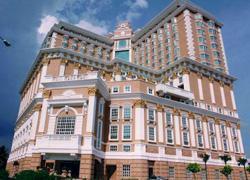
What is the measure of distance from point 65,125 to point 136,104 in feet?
47.2

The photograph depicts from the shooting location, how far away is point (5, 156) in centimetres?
8381

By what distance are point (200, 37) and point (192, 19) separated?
6310 millimetres

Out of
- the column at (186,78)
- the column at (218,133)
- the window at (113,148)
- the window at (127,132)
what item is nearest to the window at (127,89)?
the window at (127,132)

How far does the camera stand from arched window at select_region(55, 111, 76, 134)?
3997 cm

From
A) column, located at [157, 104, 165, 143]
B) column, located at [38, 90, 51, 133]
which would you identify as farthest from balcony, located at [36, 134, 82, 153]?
column, located at [157, 104, 165, 143]

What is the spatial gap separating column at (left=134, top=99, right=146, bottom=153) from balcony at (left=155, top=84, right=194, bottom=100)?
6696 mm

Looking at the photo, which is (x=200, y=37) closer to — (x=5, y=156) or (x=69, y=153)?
(x=69, y=153)

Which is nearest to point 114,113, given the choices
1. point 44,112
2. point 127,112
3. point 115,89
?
point 127,112

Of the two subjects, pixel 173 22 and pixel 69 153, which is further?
pixel 173 22

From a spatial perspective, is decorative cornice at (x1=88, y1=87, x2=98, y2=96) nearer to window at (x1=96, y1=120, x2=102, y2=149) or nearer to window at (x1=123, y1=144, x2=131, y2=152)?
window at (x1=96, y1=120, x2=102, y2=149)

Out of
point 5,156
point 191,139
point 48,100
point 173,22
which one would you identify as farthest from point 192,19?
point 5,156

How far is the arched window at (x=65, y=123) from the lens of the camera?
39969mm

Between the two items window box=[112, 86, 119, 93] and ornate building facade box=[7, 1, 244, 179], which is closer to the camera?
ornate building facade box=[7, 1, 244, 179]

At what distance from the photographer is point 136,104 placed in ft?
156
